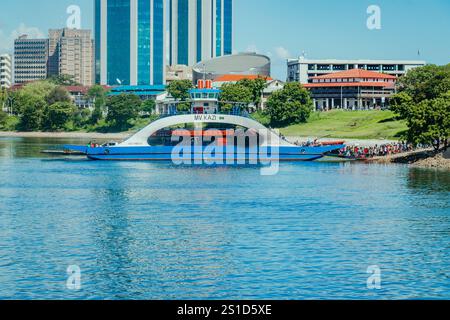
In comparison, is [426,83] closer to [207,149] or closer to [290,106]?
[290,106]

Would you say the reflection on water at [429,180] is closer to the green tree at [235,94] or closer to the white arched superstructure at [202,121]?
the white arched superstructure at [202,121]

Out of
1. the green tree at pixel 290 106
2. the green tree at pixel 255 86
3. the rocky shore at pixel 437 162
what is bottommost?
the rocky shore at pixel 437 162

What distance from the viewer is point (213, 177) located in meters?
86.2

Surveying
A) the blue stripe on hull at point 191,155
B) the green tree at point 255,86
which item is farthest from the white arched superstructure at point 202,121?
the green tree at point 255,86

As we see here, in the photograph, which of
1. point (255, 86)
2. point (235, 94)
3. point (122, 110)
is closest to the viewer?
point (235, 94)

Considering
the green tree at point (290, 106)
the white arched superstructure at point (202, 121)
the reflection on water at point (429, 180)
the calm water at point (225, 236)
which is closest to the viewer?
the calm water at point (225, 236)

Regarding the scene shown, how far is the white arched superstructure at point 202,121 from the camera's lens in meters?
109

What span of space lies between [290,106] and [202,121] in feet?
206

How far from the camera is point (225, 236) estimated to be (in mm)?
49438

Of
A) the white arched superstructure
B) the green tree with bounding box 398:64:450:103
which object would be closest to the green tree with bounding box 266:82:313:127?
the green tree with bounding box 398:64:450:103

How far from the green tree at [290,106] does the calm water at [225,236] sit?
85323mm

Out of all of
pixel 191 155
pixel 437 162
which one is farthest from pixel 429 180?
pixel 191 155

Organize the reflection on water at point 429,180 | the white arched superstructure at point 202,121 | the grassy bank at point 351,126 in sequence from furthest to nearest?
the grassy bank at point 351,126 → the white arched superstructure at point 202,121 → the reflection on water at point 429,180
